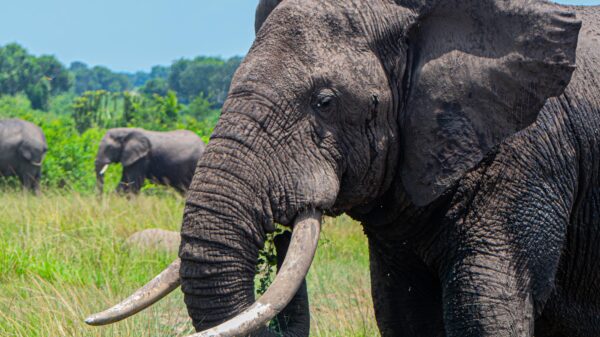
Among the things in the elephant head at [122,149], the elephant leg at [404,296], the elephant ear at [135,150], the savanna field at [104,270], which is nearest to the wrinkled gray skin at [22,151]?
the elephant head at [122,149]

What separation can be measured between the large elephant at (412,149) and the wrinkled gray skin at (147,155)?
59.4 feet

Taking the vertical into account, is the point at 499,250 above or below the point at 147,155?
below

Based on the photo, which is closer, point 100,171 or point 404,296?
Result: point 404,296

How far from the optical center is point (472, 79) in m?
3.78

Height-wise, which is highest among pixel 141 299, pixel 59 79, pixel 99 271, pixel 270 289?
pixel 59 79

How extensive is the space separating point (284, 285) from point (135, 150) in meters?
19.1

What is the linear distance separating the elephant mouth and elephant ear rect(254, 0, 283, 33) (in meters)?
1.05

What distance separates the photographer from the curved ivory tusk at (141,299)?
11.9 feet

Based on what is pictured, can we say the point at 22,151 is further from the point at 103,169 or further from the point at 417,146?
the point at 417,146

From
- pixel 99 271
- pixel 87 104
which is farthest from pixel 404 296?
pixel 87 104

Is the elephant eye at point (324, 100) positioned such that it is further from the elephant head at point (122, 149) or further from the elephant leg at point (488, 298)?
the elephant head at point (122, 149)

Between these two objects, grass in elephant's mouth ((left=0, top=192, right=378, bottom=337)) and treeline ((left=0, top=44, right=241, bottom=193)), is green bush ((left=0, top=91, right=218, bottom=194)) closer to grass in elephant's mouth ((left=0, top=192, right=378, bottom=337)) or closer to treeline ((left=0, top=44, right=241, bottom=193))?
treeline ((left=0, top=44, right=241, bottom=193))

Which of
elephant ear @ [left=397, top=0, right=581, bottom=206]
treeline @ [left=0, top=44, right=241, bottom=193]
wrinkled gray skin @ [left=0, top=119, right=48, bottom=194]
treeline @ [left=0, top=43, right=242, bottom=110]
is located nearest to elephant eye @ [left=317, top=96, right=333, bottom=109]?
elephant ear @ [left=397, top=0, right=581, bottom=206]

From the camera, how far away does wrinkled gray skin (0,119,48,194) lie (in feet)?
Result: 73.5
